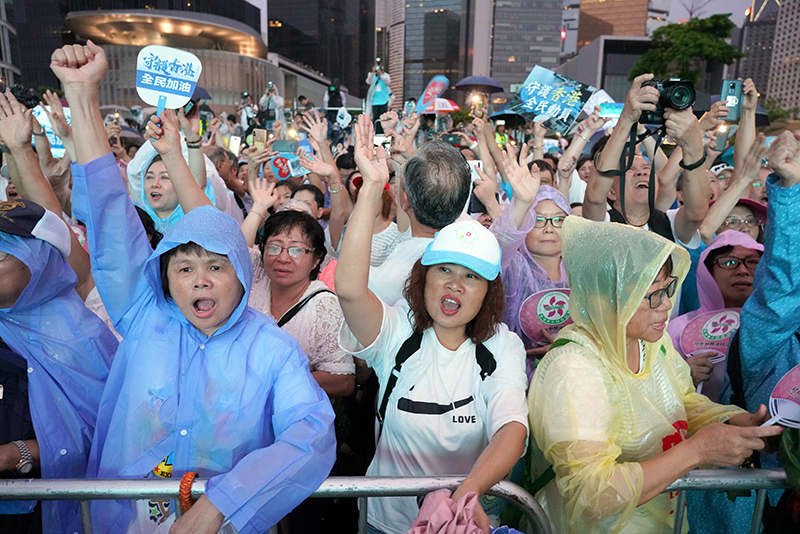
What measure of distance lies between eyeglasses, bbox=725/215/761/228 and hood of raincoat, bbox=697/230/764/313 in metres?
0.43

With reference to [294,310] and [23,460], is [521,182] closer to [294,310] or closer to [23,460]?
[294,310]

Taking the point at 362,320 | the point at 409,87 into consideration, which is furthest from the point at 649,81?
the point at 409,87

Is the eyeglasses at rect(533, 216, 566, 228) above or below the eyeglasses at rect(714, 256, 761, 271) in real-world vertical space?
above

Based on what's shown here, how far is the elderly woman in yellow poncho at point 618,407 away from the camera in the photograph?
147cm

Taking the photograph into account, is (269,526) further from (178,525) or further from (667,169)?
(667,169)

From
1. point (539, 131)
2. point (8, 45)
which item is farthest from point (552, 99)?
point (8, 45)

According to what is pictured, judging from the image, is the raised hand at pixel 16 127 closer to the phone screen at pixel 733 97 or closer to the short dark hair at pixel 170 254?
the short dark hair at pixel 170 254

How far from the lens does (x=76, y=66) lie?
6.00 feet

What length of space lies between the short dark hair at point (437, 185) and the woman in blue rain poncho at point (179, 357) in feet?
2.93

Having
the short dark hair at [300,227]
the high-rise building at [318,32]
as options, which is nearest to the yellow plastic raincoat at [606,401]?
the short dark hair at [300,227]

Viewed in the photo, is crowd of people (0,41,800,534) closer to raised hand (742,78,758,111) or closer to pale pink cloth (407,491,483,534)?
pale pink cloth (407,491,483,534)

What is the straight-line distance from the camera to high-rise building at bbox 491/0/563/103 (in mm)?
97250

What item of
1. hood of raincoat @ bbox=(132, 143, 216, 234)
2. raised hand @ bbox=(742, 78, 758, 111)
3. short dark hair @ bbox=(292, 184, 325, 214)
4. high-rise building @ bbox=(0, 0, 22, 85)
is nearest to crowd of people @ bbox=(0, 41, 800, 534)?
hood of raincoat @ bbox=(132, 143, 216, 234)

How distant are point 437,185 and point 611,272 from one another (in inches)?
36.6
